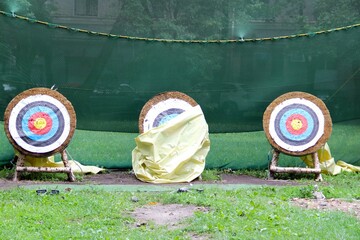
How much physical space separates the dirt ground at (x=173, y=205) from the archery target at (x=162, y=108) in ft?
2.41

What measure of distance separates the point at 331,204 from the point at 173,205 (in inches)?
60.9

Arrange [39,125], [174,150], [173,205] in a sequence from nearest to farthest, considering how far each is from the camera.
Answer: [173,205], [39,125], [174,150]

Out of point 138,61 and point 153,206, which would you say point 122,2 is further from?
point 153,206

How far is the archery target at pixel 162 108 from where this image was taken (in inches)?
368

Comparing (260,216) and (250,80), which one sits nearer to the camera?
(260,216)

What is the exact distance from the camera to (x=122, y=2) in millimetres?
10719

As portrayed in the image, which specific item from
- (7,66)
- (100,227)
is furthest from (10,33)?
(100,227)

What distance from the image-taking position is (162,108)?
9.45 m

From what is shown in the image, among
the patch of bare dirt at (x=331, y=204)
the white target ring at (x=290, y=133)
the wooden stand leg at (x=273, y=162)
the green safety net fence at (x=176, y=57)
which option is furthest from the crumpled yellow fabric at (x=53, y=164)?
the patch of bare dirt at (x=331, y=204)

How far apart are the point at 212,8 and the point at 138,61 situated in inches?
59.5

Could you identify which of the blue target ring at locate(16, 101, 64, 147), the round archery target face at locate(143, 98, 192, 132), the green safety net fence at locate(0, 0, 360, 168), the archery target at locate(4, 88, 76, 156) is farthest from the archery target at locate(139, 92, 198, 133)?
the blue target ring at locate(16, 101, 64, 147)

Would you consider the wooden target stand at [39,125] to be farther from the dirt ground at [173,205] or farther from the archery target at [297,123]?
the archery target at [297,123]

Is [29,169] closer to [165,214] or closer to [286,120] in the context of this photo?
[165,214]

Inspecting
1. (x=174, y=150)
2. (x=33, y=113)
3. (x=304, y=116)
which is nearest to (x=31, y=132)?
(x=33, y=113)
